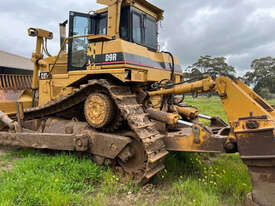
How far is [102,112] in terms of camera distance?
12.4 feet

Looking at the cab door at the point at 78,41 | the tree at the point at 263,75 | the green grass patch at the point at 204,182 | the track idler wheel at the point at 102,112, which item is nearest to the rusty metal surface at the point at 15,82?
the cab door at the point at 78,41

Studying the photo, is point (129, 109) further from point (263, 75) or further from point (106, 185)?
point (263, 75)

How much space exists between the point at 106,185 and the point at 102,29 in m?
3.14

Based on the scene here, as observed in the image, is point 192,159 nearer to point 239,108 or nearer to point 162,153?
point 162,153

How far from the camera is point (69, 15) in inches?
194

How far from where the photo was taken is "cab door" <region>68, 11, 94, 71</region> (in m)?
4.48

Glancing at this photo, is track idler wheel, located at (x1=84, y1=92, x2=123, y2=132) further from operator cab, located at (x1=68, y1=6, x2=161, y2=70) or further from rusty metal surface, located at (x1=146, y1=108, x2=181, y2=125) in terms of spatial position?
operator cab, located at (x1=68, y1=6, x2=161, y2=70)

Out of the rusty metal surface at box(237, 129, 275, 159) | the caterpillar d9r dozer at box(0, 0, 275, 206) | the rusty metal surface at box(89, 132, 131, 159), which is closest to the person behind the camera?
the rusty metal surface at box(237, 129, 275, 159)

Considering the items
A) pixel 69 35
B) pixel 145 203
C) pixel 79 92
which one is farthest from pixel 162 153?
pixel 69 35

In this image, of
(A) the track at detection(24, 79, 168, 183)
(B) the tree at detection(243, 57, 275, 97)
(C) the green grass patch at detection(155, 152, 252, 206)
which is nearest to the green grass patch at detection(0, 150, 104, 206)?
(A) the track at detection(24, 79, 168, 183)

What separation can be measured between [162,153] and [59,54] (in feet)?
10.9

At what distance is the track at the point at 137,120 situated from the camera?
3.31 meters

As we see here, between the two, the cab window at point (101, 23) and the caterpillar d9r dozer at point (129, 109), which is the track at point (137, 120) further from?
the cab window at point (101, 23)

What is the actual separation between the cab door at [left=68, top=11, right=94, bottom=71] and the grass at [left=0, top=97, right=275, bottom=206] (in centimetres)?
178
